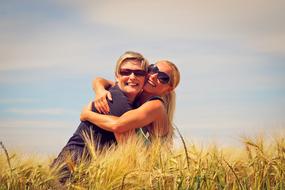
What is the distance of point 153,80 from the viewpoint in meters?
4.44

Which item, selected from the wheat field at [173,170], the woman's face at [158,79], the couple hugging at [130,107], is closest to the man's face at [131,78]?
the couple hugging at [130,107]

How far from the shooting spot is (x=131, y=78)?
14.1ft

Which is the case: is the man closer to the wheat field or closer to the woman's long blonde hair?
the woman's long blonde hair

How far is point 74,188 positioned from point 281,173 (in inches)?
47.2

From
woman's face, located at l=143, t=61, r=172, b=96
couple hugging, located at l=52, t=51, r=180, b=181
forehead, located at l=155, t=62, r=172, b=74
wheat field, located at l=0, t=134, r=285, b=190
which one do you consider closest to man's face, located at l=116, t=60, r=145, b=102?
couple hugging, located at l=52, t=51, r=180, b=181

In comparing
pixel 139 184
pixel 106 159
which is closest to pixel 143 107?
pixel 106 159

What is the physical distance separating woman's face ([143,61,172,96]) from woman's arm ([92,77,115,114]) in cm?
36

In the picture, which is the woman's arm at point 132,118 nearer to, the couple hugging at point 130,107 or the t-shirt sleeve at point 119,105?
the couple hugging at point 130,107

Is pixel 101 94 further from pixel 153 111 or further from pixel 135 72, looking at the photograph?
pixel 153 111

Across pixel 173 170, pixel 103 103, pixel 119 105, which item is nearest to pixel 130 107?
pixel 119 105

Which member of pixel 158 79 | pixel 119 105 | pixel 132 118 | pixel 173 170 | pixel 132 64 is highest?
pixel 132 64

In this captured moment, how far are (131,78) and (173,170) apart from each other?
1499 millimetres

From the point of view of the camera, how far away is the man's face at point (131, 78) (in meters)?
4.30

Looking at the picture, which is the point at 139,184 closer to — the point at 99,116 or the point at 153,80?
the point at 99,116
